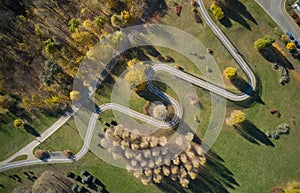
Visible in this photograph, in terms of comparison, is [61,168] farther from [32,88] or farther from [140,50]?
[140,50]

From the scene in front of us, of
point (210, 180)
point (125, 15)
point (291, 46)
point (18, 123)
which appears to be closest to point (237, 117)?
point (210, 180)

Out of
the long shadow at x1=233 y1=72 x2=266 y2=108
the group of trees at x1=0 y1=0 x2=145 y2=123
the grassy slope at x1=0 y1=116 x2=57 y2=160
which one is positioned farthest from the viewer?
the grassy slope at x1=0 y1=116 x2=57 y2=160

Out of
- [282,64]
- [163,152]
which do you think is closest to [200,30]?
[282,64]

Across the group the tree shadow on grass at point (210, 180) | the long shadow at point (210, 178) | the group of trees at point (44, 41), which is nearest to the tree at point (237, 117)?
the long shadow at point (210, 178)

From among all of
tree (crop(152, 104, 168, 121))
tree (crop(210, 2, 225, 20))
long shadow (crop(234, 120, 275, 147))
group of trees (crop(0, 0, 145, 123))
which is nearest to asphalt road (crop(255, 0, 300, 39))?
tree (crop(210, 2, 225, 20))

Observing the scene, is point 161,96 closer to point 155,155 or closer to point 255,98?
point 155,155

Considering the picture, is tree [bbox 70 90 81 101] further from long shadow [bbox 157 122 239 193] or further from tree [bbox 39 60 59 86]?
long shadow [bbox 157 122 239 193]


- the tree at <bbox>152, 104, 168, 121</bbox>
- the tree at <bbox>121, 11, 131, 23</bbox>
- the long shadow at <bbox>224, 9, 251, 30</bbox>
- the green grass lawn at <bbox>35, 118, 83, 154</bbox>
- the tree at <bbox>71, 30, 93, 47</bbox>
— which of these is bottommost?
the green grass lawn at <bbox>35, 118, 83, 154</bbox>

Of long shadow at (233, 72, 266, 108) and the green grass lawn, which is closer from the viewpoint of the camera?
long shadow at (233, 72, 266, 108)
